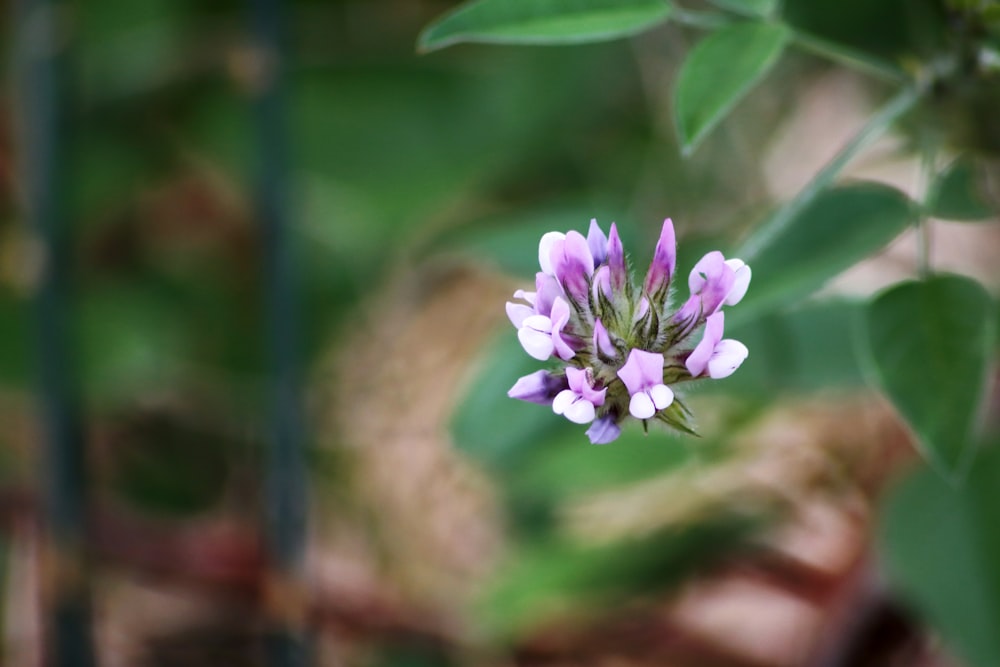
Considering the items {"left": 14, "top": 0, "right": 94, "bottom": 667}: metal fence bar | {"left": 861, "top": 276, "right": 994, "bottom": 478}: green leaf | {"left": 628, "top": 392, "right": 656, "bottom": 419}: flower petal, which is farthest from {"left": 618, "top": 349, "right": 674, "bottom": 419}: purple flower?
{"left": 14, "top": 0, "right": 94, "bottom": 667}: metal fence bar

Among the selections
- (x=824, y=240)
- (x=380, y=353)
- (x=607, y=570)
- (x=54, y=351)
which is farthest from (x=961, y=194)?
(x=380, y=353)

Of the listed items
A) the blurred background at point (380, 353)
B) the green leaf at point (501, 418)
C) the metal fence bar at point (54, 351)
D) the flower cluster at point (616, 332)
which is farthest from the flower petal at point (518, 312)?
the metal fence bar at point (54, 351)

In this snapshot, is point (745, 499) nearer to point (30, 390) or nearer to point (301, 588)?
point (301, 588)

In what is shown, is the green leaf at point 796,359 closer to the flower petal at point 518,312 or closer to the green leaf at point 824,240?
the green leaf at point 824,240

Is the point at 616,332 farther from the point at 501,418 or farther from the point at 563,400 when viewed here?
the point at 501,418

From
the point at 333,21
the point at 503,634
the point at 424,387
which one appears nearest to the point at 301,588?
the point at 503,634

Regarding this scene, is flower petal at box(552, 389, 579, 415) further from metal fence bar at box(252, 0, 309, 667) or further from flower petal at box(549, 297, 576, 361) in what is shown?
metal fence bar at box(252, 0, 309, 667)
